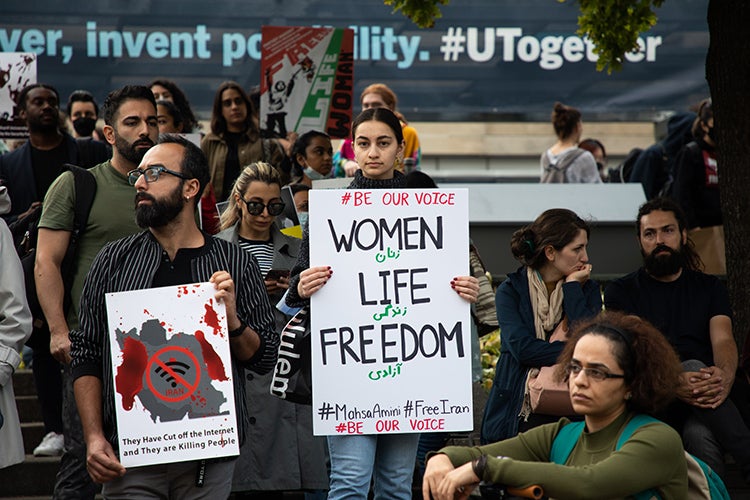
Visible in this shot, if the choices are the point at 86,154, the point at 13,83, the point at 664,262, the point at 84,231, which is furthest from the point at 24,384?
the point at 664,262

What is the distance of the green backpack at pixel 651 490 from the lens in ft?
14.6

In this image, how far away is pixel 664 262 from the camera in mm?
6793

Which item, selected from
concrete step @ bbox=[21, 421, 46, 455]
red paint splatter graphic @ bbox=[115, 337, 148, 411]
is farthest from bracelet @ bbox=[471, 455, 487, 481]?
concrete step @ bbox=[21, 421, 46, 455]

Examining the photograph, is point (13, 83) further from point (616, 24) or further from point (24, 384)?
point (616, 24)

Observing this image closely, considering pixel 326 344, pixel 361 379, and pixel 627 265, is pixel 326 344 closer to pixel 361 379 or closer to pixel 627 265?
pixel 361 379

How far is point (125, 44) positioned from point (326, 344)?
7.16 meters

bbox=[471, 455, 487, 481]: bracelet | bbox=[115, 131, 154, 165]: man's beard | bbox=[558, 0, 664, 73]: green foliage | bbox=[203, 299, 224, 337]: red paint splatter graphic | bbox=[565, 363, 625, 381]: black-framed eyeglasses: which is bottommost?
bbox=[471, 455, 487, 481]: bracelet

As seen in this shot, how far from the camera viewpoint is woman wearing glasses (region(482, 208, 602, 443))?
20.0ft

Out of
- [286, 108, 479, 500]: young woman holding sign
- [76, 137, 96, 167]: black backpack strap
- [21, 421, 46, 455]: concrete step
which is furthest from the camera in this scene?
[21, 421, 46, 455]: concrete step

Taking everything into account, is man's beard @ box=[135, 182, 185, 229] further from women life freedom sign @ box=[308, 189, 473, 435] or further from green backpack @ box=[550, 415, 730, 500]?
green backpack @ box=[550, 415, 730, 500]

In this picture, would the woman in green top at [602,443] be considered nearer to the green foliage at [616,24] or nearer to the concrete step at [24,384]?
the green foliage at [616,24]

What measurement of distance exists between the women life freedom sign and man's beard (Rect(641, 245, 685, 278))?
1.72 meters

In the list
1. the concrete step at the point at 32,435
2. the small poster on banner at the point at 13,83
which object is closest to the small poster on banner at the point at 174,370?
the concrete step at the point at 32,435

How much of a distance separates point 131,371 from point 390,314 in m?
1.28
